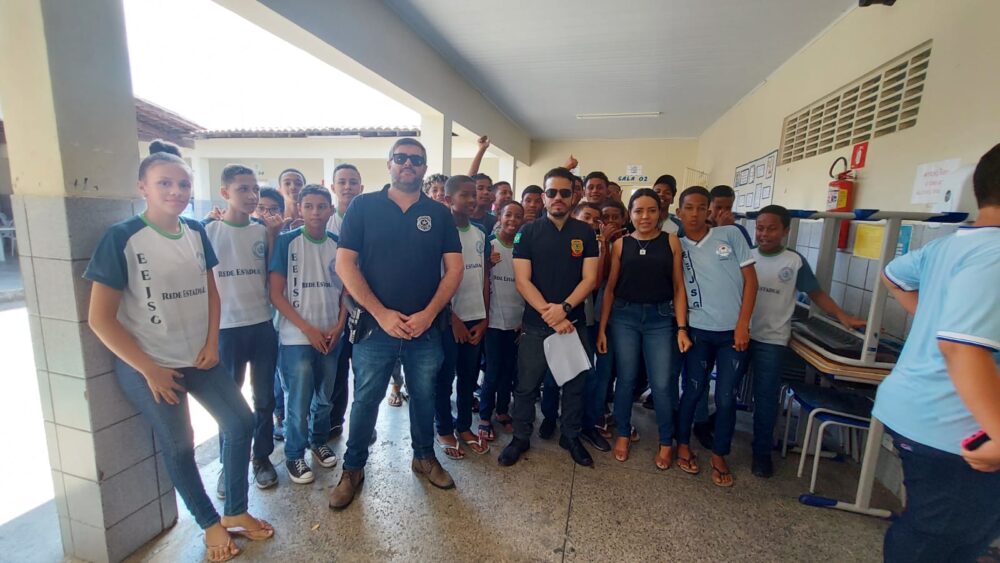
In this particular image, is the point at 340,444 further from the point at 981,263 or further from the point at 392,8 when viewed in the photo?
the point at 392,8

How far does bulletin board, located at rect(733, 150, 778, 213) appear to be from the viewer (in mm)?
4645

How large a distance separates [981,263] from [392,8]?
13.8 feet

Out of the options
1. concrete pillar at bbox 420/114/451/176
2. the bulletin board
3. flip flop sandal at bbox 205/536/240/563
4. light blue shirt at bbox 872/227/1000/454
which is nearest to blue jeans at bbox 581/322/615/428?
light blue shirt at bbox 872/227/1000/454

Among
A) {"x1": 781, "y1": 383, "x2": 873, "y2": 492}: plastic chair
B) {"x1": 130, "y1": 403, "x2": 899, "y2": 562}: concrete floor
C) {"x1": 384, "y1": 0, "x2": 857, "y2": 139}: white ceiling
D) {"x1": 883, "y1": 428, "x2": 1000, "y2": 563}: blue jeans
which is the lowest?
{"x1": 130, "y1": 403, "x2": 899, "y2": 562}: concrete floor

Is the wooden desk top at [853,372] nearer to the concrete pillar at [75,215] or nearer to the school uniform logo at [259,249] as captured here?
the school uniform logo at [259,249]

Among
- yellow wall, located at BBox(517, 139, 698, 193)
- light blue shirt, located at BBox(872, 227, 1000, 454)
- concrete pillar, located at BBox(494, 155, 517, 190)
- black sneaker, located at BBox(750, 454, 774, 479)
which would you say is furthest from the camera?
yellow wall, located at BBox(517, 139, 698, 193)

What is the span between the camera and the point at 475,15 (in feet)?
12.4

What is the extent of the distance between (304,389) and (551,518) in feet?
4.69

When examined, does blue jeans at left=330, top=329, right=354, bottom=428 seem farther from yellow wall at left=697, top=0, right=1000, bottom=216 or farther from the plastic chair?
yellow wall at left=697, top=0, right=1000, bottom=216

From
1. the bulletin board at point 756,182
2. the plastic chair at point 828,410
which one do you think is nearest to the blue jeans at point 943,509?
the plastic chair at point 828,410

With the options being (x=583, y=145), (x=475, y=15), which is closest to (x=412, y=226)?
(x=475, y=15)

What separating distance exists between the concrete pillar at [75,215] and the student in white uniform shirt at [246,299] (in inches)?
16.1

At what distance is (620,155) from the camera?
920cm

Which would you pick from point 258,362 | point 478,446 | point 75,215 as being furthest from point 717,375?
point 75,215
